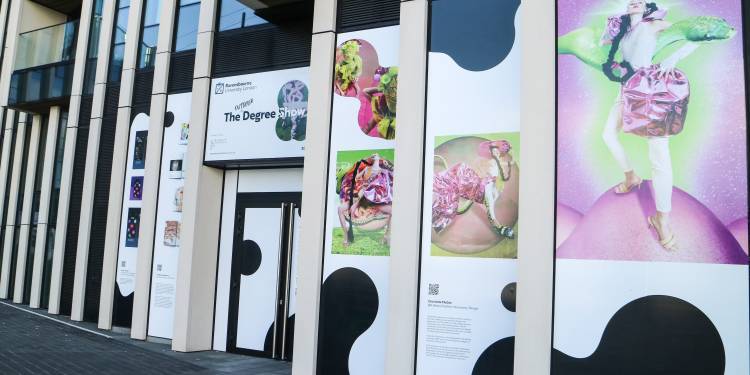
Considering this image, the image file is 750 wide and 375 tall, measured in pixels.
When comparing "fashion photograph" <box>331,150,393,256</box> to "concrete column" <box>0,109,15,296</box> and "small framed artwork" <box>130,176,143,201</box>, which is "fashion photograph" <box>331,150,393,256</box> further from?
"concrete column" <box>0,109,15,296</box>

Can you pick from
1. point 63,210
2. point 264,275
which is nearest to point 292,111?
point 264,275

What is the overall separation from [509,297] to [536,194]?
122 cm

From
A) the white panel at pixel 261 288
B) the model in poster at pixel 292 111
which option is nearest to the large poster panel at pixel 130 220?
the white panel at pixel 261 288

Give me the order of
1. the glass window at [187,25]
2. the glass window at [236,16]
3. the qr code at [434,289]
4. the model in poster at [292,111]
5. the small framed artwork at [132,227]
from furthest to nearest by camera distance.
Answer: the small framed artwork at [132,227] → the glass window at [187,25] → the glass window at [236,16] → the model in poster at [292,111] → the qr code at [434,289]

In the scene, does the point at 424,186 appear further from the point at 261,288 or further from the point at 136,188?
the point at 136,188

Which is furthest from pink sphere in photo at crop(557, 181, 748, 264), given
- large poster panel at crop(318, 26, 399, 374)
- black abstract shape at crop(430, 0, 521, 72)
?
large poster panel at crop(318, 26, 399, 374)

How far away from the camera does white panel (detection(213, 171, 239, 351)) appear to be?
10.0 meters

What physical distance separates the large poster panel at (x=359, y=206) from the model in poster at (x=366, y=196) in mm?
13

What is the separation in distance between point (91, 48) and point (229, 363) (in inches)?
350

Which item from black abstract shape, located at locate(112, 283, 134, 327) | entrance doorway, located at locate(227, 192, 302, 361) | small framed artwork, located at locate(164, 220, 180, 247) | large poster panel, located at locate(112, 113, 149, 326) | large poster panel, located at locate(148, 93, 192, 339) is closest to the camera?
entrance doorway, located at locate(227, 192, 302, 361)

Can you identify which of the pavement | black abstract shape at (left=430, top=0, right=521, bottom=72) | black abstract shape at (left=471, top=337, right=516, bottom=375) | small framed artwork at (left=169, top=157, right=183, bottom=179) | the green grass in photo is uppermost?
black abstract shape at (left=430, top=0, right=521, bottom=72)

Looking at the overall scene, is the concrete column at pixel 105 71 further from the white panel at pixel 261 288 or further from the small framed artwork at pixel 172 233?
the white panel at pixel 261 288

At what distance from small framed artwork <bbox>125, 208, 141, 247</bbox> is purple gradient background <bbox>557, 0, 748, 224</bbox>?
28.3 ft

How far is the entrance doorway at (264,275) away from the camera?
939cm
